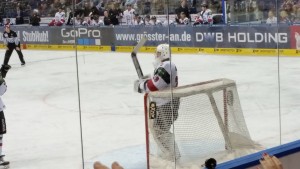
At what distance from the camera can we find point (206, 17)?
7.65 meters

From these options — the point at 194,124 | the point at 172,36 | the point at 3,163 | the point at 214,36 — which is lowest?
the point at 3,163

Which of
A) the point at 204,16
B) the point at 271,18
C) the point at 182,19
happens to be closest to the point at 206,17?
the point at 204,16

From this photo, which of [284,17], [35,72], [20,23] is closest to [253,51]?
[284,17]

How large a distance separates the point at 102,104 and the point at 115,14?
103cm

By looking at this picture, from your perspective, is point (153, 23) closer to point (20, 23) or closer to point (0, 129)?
point (20, 23)

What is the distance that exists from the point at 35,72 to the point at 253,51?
2.65 m

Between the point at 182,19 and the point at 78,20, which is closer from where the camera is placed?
the point at 78,20

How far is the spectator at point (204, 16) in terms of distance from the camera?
7052mm

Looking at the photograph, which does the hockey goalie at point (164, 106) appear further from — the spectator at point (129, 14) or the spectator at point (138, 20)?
the spectator at point (129, 14)

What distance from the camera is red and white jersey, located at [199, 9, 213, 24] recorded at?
23.8 feet

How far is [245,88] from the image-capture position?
21.8 ft

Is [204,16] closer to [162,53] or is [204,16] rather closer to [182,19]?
[182,19]

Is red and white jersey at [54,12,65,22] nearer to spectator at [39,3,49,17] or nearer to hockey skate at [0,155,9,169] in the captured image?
spectator at [39,3,49,17]

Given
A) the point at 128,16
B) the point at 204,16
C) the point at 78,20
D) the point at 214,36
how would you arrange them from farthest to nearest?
the point at 214,36 → the point at 204,16 → the point at 128,16 → the point at 78,20
